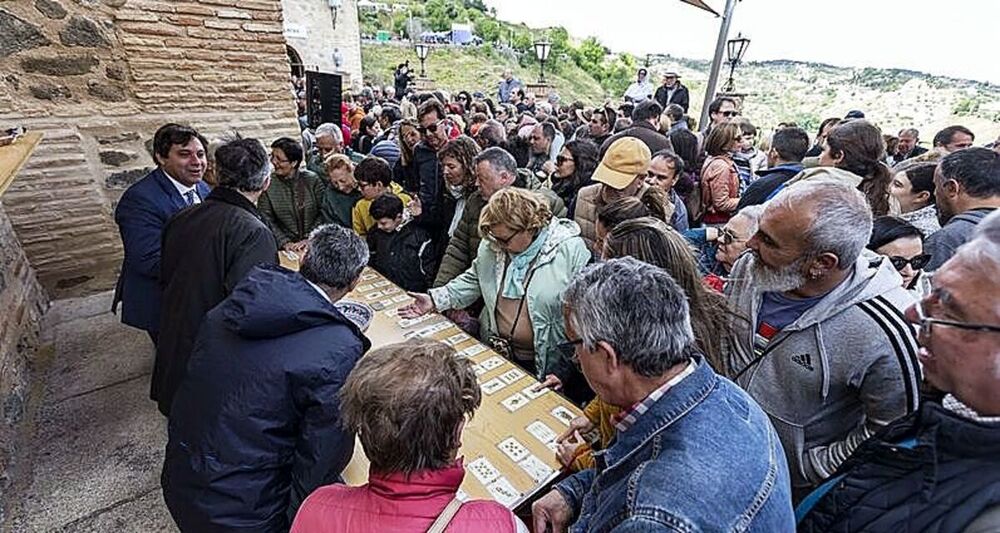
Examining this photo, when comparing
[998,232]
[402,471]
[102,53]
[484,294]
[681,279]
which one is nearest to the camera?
[998,232]

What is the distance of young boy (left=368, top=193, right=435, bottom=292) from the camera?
3.18 metres

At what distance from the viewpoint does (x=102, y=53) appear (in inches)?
142

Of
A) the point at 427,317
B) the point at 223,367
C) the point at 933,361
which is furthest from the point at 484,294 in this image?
the point at 933,361

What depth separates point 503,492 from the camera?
4.47 feet

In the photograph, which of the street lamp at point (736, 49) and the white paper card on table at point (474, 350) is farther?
the street lamp at point (736, 49)

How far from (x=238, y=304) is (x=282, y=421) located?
35 centimetres

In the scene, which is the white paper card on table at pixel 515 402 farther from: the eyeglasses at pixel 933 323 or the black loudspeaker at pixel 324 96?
the black loudspeaker at pixel 324 96

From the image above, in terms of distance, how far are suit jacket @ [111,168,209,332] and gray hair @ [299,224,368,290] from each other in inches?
55.0

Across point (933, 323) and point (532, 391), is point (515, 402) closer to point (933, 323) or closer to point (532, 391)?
point (532, 391)

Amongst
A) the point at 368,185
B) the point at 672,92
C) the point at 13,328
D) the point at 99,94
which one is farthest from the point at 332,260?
the point at 672,92

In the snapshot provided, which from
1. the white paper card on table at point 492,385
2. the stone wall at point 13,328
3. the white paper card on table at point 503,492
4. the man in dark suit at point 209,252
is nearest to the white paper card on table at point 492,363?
the white paper card on table at point 492,385

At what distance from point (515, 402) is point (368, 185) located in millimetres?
2242

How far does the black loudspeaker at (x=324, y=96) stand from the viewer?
5.78 metres

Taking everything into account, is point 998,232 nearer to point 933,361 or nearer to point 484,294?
point 933,361
